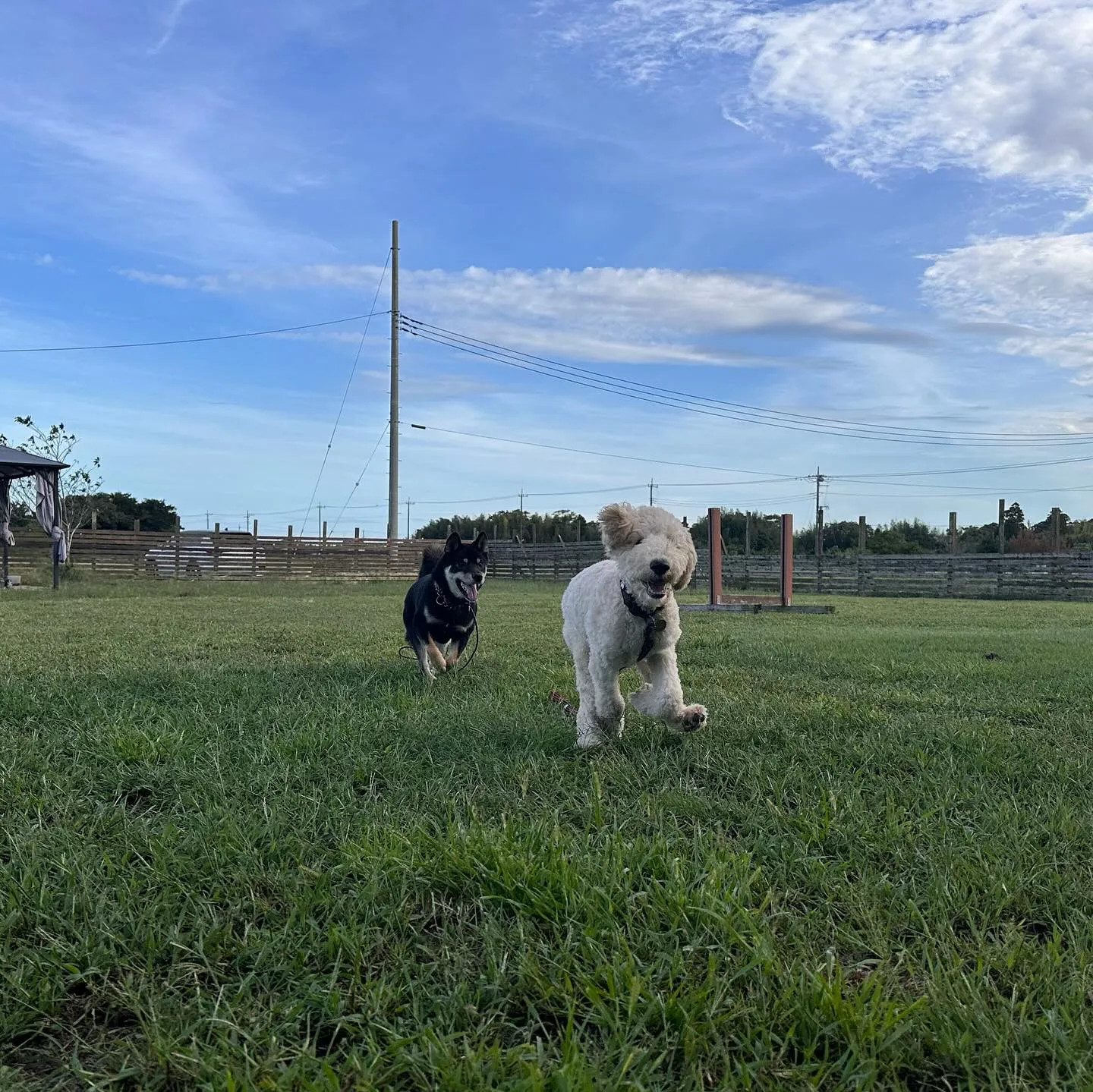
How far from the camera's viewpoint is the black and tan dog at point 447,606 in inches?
264

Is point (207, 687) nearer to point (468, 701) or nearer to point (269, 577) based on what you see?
point (468, 701)

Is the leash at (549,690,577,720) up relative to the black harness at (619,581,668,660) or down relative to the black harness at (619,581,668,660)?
down

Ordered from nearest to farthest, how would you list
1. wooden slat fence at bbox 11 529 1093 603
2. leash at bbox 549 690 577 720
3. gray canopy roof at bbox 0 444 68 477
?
leash at bbox 549 690 577 720, gray canopy roof at bbox 0 444 68 477, wooden slat fence at bbox 11 529 1093 603

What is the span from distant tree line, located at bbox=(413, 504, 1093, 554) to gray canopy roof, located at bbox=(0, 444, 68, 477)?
17986 mm

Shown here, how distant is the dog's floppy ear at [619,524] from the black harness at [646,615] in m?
0.22

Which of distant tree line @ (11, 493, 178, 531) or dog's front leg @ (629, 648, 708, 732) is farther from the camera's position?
distant tree line @ (11, 493, 178, 531)

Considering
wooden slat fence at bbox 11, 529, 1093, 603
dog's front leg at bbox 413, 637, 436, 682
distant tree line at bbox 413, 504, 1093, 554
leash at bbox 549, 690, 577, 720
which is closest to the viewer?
leash at bbox 549, 690, 577, 720

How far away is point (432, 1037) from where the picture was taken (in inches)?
67.4

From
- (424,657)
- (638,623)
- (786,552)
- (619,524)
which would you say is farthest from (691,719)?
(786,552)

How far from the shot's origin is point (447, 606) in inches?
266

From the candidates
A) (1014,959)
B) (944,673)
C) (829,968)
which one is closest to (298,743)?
(829,968)

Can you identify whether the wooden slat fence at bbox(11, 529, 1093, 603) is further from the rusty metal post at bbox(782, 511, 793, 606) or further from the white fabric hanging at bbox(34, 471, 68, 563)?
the rusty metal post at bbox(782, 511, 793, 606)

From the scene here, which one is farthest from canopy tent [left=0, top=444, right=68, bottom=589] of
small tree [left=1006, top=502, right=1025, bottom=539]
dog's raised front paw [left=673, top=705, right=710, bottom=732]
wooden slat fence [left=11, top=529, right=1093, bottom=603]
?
small tree [left=1006, top=502, right=1025, bottom=539]

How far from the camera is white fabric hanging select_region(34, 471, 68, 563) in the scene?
20.9 m
